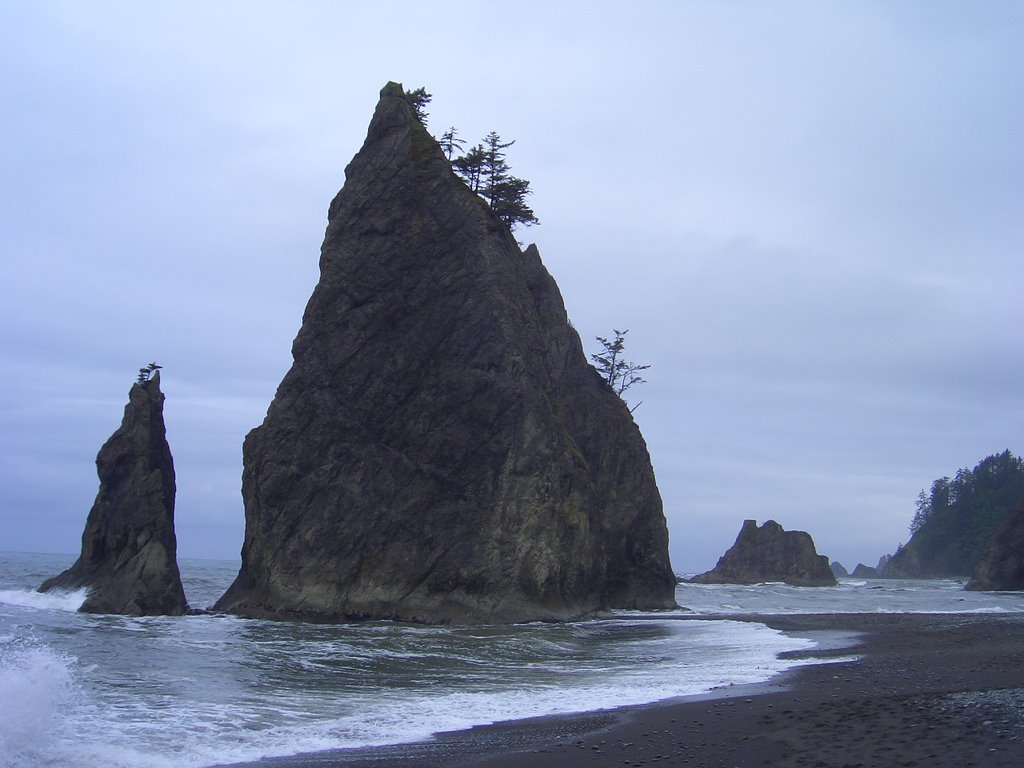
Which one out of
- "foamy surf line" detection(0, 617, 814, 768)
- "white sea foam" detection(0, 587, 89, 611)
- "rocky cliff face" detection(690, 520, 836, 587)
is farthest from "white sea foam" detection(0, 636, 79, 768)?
"rocky cliff face" detection(690, 520, 836, 587)

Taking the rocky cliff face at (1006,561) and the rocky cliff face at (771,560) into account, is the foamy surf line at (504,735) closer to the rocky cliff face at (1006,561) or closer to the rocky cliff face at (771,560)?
the rocky cliff face at (1006,561)

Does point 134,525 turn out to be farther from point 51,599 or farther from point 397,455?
point 397,455

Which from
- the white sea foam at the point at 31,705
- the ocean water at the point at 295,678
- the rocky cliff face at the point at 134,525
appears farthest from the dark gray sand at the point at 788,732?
the rocky cliff face at the point at 134,525

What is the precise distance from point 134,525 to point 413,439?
10.8 metres

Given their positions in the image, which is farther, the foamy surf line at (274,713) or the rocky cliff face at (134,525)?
the rocky cliff face at (134,525)

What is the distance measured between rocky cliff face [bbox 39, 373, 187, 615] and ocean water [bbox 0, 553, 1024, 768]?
1.84m

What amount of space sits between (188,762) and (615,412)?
130ft

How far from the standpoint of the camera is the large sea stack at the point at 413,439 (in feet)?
114

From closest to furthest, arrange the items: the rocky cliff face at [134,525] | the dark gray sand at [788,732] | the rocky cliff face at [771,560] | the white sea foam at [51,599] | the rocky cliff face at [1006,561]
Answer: the dark gray sand at [788,732] → the rocky cliff face at [134,525] → the white sea foam at [51,599] → the rocky cliff face at [1006,561] → the rocky cliff face at [771,560]

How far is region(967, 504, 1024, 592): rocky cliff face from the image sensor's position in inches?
3302

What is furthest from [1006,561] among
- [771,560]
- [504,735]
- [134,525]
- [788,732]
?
[504,735]

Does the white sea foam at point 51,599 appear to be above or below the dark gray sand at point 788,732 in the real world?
below

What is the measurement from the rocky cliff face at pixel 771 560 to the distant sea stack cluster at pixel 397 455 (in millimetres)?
62530

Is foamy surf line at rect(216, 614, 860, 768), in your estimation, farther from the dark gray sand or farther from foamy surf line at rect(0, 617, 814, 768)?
foamy surf line at rect(0, 617, 814, 768)
